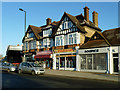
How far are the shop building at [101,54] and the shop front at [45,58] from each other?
774 centimetres

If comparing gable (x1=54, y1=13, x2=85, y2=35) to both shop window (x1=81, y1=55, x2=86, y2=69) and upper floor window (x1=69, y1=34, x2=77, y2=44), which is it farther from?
shop window (x1=81, y1=55, x2=86, y2=69)

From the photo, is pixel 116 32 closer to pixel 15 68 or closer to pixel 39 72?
pixel 39 72

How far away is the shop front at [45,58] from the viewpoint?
32.7m

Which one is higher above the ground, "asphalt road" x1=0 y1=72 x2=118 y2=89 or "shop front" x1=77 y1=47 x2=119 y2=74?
"shop front" x1=77 y1=47 x2=119 y2=74

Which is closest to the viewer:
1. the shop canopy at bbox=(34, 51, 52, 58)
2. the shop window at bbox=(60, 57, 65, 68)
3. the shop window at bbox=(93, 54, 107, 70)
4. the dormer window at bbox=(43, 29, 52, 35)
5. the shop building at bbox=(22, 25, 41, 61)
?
the shop window at bbox=(93, 54, 107, 70)

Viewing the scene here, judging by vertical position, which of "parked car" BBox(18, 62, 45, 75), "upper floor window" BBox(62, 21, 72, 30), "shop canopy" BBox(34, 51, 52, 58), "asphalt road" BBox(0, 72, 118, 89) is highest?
"upper floor window" BBox(62, 21, 72, 30)

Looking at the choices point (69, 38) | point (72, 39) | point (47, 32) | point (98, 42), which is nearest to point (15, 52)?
point (47, 32)

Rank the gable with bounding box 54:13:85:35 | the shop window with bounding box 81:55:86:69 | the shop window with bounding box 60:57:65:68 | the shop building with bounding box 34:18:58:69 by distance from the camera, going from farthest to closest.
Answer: the shop building with bounding box 34:18:58:69
the shop window with bounding box 60:57:65:68
the gable with bounding box 54:13:85:35
the shop window with bounding box 81:55:86:69

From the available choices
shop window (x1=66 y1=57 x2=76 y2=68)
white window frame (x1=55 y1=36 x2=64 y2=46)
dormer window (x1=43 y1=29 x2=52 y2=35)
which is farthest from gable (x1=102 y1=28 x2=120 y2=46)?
dormer window (x1=43 y1=29 x2=52 y2=35)

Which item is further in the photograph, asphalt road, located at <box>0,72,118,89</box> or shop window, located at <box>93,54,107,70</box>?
shop window, located at <box>93,54,107,70</box>

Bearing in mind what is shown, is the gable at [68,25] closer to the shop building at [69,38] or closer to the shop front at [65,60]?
the shop building at [69,38]

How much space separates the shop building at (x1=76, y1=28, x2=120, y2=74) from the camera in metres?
22.3

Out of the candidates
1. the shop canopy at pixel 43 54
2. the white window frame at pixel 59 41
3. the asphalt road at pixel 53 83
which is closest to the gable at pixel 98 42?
the white window frame at pixel 59 41

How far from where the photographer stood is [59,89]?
993 cm
